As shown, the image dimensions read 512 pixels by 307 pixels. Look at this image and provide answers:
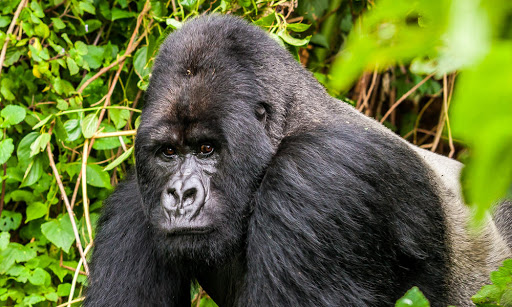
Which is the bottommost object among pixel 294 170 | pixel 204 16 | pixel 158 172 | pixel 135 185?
pixel 135 185

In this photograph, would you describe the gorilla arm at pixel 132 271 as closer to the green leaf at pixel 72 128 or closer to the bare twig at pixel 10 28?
the green leaf at pixel 72 128

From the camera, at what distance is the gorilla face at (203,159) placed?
2576 millimetres

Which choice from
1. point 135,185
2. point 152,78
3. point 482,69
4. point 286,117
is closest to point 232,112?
point 286,117

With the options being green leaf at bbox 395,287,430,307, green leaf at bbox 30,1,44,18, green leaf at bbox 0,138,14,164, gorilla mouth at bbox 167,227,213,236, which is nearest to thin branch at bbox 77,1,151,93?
green leaf at bbox 30,1,44,18

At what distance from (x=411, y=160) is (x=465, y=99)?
7.96 ft

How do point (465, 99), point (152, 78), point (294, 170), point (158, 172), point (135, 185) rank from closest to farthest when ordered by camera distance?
point (465, 99), point (294, 170), point (158, 172), point (152, 78), point (135, 185)

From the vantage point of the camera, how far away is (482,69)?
0.53m

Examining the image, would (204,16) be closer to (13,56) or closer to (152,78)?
(152,78)

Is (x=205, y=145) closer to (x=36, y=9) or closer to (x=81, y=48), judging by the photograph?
(x=81, y=48)

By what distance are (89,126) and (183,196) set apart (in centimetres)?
165

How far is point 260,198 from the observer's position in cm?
260

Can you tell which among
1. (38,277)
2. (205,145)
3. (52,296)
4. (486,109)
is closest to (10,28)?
(38,277)

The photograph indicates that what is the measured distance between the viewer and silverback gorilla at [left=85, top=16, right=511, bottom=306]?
8.25ft

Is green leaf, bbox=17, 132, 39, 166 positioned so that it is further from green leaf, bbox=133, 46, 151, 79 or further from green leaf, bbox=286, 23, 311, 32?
green leaf, bbox=286, 23, 311, 32
